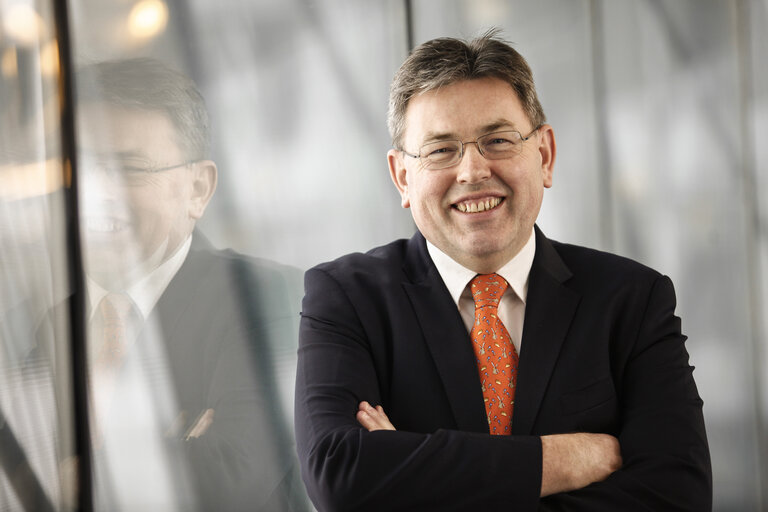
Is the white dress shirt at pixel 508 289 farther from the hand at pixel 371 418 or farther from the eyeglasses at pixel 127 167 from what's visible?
the eyeglasses at pixel 127 167

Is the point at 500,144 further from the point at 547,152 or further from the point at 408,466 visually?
the point at 408,466

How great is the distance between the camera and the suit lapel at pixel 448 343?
1.74 m

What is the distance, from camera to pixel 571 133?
3012 mm

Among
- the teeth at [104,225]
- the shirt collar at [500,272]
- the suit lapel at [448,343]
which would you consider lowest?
the suit lapel at [448,343]

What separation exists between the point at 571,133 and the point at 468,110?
1.32m

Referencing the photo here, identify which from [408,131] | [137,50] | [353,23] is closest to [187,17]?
[137,50]

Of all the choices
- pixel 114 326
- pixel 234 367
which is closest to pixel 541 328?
pixel 234 367

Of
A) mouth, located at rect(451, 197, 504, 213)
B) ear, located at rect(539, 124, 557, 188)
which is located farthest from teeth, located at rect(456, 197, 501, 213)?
ear, located at rect(539, 124, 557, 188)

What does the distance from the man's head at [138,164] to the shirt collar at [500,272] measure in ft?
3.10

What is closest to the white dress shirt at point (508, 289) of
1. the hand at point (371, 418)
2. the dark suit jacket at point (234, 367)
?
the hand at point (371, 418)

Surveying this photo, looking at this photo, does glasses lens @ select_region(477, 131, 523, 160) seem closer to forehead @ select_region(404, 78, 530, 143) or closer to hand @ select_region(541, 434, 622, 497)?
forehead @ select_region(404, 78, 530, 143)

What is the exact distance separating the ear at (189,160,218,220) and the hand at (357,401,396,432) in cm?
106

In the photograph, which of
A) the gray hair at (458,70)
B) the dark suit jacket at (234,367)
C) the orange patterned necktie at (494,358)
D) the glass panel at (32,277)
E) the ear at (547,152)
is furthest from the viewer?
the dark suit jacket at (234,367)

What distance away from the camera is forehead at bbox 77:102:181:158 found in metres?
2.24
